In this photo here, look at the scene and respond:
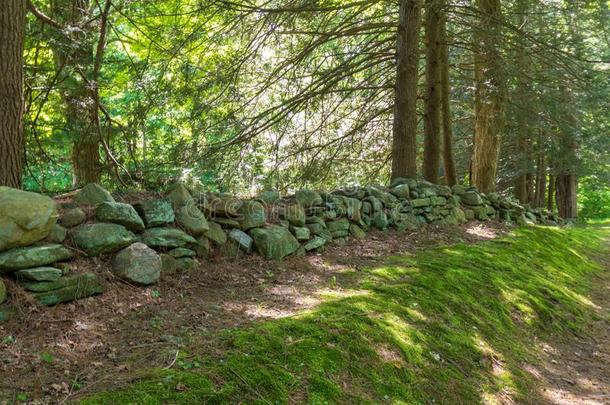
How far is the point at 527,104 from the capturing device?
9688 millimetres

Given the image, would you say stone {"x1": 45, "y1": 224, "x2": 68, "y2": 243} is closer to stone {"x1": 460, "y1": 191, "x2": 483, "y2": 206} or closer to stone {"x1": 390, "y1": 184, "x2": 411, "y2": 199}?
stone {"x1": 390, "y1": 184, "x2": 411, "y2": 199}

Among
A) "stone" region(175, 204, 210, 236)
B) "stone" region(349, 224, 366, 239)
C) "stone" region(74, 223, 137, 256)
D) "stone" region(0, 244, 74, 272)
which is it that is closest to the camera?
"stone" region(0, 244, 74, 272)

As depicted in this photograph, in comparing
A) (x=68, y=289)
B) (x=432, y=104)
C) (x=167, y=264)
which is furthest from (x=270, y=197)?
(x=432, y=104)

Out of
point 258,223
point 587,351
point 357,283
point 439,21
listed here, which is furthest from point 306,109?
point 587,351

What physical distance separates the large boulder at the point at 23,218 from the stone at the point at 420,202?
511 cm

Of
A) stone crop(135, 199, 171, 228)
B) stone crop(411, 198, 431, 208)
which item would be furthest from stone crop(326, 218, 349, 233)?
stone crop(135, 199, 171, 228)

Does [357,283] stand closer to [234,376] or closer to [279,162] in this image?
[234,376]

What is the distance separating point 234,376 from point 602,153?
1771 centimetres

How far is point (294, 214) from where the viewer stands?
18.1ft

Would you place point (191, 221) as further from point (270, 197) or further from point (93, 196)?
point (270, 197)

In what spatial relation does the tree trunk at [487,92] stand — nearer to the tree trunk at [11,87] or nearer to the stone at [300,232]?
the stone at [300,232]

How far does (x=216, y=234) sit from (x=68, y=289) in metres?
1.57

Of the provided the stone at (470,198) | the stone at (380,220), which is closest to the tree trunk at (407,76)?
the stone at (380,220)

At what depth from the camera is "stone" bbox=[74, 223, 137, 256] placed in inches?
148
